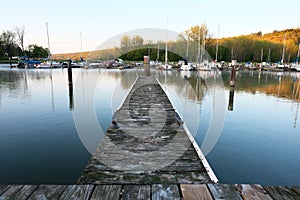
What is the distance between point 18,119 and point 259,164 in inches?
360

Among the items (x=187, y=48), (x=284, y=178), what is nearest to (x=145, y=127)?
(x=284, y=178)

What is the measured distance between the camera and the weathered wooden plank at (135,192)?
2.26m

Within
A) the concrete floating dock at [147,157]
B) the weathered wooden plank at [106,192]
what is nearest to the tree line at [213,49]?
the concrete floating dock at [147,157]

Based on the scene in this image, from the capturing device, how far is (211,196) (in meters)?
2.23

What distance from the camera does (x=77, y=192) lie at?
7.55 feet

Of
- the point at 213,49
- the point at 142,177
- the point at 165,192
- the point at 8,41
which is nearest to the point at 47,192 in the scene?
the point at 165,192

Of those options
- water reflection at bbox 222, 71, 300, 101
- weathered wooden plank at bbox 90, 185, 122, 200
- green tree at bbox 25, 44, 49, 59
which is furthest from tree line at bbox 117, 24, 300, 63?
weathered wooden plank at bbox 90, 185, 122, 200

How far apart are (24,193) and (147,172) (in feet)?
5.71

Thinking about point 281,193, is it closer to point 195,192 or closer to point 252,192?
point 252,192

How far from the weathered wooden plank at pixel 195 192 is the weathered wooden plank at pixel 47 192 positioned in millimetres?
1346

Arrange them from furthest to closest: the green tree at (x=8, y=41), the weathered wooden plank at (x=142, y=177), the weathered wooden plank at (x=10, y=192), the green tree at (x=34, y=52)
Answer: the green tree at (x=34, y=52), the green tree at (x=8, y=41), the weathered wooden plank at (x=142, y=177), the weathered wooden plank at (x=10, y=192)

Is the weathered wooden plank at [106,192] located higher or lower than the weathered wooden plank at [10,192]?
lower

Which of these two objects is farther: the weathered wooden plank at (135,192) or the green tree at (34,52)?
the green tree at (34,52)

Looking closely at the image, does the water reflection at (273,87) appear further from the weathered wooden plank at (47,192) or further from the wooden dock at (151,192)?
the weathered wooden plank at (47,192)
